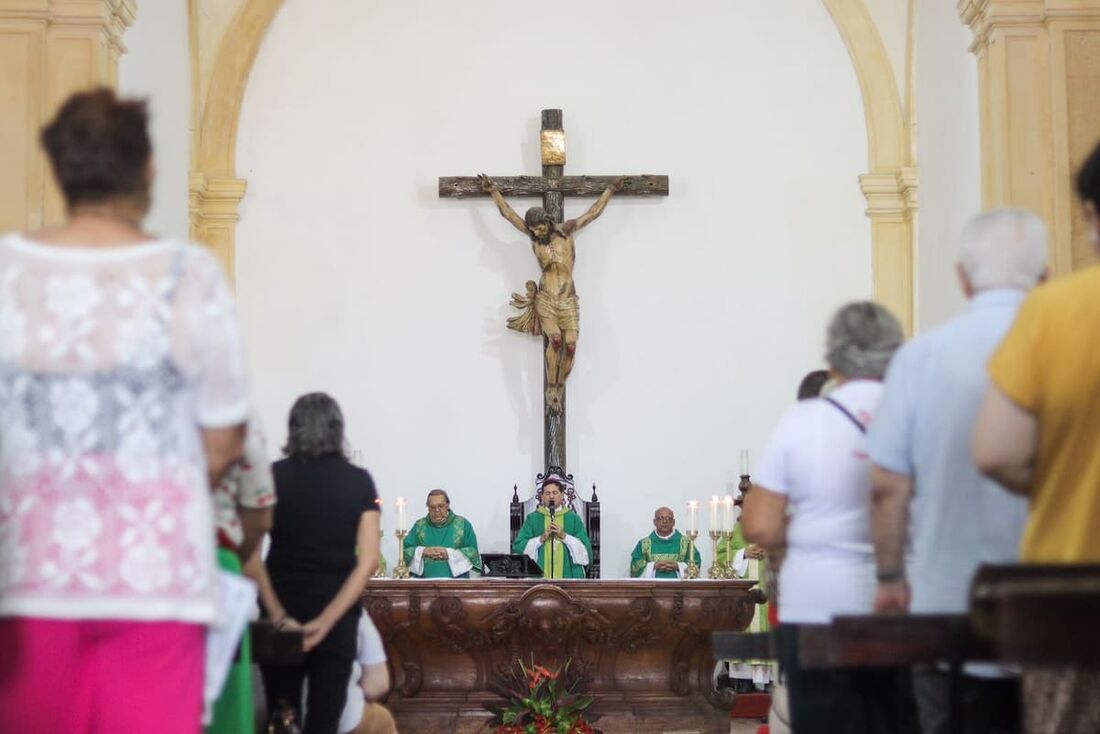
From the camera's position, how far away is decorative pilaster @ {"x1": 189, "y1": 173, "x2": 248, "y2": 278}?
12688 mm

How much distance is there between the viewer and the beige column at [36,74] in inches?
283

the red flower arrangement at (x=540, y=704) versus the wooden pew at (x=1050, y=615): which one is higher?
the wooden pew at (x=1050, y=615)

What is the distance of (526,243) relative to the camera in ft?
42.0

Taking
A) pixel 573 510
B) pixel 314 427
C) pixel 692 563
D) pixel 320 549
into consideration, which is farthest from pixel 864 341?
pixel 573 510

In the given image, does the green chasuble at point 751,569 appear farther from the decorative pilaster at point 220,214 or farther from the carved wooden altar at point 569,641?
the decorative pilaster at point 220,214

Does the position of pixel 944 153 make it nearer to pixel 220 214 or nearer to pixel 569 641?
pixel 569 641

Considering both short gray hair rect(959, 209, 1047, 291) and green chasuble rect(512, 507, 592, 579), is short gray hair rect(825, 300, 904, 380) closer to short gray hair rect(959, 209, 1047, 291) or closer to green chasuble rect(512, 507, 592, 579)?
short gray hair rect(959, 209, 1047, 291)

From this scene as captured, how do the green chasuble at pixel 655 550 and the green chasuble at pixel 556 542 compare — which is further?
the green chasuble at pixel 655 550

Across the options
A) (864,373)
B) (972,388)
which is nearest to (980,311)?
(972,388)

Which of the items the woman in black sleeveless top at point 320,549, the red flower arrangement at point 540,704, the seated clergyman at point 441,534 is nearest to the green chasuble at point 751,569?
the red flower arrangement at point 540,704

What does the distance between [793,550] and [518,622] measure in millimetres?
5416

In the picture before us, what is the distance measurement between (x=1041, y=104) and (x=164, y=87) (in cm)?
433

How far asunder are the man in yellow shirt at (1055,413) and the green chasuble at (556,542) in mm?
7577

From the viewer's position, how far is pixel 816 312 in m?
12.8
